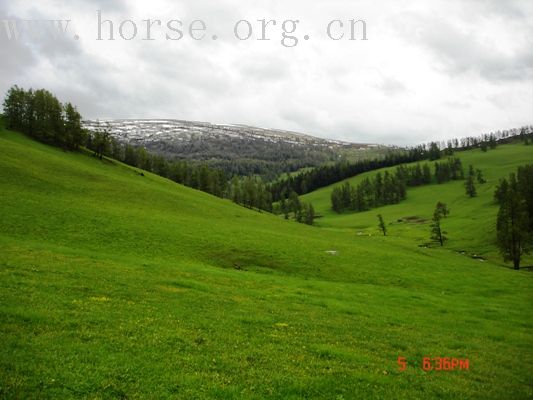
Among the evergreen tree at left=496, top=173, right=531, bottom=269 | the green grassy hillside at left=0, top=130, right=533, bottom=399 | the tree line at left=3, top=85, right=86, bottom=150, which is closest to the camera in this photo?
the green grassy hillside at left=0, top=130, right=533, bottom=399

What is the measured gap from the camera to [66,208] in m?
49.2

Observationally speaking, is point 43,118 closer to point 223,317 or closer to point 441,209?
point 223,317

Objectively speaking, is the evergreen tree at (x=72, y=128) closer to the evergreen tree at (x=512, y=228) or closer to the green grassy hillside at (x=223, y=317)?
the green grassy hillside at (x=223, y=317)

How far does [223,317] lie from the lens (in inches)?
796

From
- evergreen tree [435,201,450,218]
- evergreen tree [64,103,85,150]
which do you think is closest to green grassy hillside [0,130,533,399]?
evergreen tree [64,103,85,150]

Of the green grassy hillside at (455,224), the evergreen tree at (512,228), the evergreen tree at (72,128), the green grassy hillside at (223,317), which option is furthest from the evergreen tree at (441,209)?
the evergreen tree at (72,128)

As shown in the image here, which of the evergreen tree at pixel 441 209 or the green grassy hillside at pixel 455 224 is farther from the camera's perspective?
the evergreen tree at pixel 441 209

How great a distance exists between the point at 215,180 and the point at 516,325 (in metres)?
135

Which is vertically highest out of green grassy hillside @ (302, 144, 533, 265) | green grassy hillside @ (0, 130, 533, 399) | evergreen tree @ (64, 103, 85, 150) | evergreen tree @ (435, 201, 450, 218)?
evergreen tree @ (64, 103, 85, 150)

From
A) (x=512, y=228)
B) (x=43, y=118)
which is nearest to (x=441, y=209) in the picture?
(x=512, y=228)

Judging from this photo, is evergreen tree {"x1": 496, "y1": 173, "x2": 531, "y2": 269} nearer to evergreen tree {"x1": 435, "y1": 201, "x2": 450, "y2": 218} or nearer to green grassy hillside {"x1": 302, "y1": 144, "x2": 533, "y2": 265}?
green grassy hillside {"x1": 302, "y1": 144, "x2": 533, "y2": 265}

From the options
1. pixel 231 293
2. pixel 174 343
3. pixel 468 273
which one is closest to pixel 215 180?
pixel 468 273

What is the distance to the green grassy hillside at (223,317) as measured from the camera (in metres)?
12.7

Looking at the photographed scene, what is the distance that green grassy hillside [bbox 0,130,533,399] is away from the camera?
12703 mm
